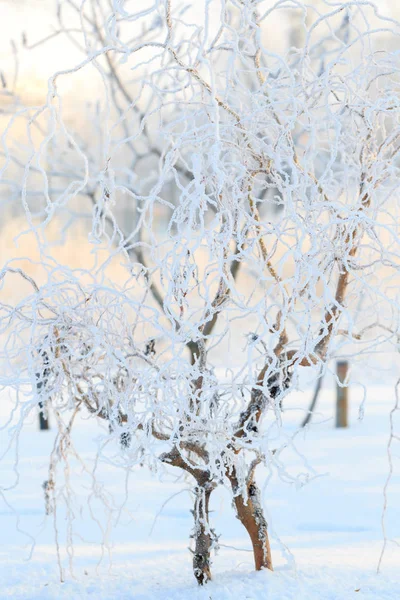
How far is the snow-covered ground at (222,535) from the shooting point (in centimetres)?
224

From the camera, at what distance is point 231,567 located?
2521 mm

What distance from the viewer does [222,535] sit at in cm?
341

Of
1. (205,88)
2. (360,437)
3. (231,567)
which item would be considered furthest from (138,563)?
(360,437)

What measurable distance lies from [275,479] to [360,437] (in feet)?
4.34

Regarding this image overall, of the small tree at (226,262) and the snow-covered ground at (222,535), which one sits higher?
the small tree at (226,262)

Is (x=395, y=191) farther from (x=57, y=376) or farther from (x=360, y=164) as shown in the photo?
(x=57, y=376)

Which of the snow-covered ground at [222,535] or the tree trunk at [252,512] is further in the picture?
the snow-covered ground at [222,535]

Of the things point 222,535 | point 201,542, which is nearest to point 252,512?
point 201,542

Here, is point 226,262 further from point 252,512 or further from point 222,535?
point 222,535

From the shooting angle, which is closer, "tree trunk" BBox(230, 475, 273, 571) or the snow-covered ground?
"tree trunk" BBox(230, 475, 273, 571)

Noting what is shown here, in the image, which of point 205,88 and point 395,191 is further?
point 395,191

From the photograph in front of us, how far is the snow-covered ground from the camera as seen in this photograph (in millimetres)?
2240

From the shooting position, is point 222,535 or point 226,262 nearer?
point 226,262

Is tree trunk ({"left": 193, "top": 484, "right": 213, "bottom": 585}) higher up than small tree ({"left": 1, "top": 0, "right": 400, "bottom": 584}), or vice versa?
small tree ({"left": 1, "top": 0, "right": 400, "bottom": 584})
